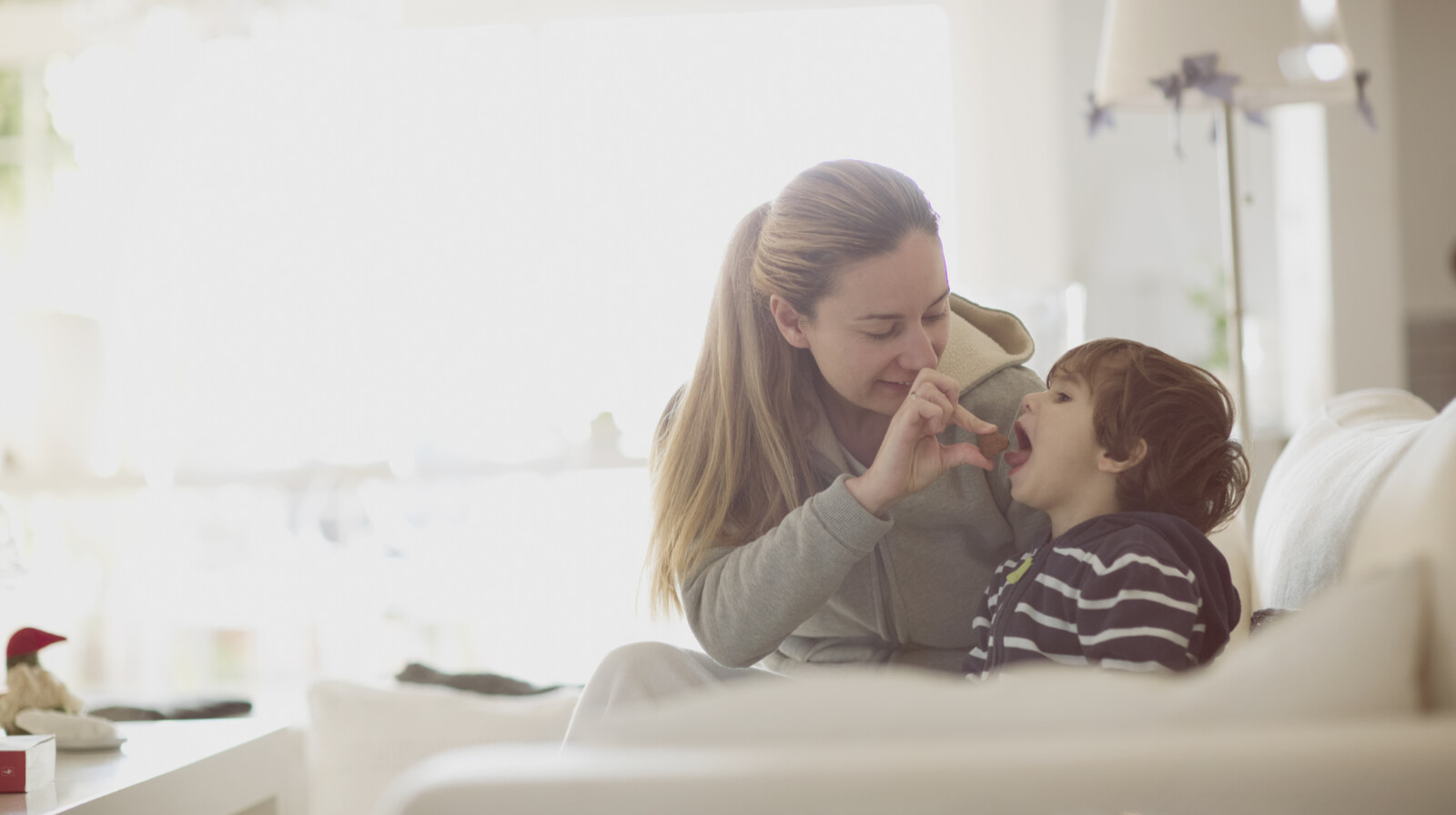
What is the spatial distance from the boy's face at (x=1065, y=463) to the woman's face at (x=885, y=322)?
0.55 feet

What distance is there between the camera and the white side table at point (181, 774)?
1252 millimetres

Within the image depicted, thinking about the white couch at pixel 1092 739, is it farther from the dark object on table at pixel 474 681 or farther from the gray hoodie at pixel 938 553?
the dark object on table at pixel 474 681

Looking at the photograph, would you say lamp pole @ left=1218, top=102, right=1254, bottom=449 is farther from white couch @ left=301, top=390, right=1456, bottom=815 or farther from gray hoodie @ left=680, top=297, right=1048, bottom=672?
white couch @ left=301, top=390, right=1456, bottom=815

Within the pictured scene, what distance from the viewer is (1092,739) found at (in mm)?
690

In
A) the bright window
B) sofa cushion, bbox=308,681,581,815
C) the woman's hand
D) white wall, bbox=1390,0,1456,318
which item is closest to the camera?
the woman's hand

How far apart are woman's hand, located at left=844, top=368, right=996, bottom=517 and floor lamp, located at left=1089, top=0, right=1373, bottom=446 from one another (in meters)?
1.09

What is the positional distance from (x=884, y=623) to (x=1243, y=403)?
110 centimetres

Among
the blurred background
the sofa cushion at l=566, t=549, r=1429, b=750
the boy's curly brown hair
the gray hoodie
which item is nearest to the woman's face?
the gray hoodie

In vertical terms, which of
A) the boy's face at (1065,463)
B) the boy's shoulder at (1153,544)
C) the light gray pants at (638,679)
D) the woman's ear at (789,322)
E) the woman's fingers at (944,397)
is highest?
the woman's ear at (789,322)

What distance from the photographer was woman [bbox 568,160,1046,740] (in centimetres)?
136

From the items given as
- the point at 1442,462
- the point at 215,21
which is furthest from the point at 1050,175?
the point at 1442,462

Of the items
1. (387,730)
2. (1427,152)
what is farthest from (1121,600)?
(1427,152)

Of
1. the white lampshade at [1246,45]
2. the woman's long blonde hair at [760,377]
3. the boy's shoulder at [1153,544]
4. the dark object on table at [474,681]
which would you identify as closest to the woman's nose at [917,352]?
the woman's long blonde hair at [760,377]

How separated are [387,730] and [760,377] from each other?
77cm
